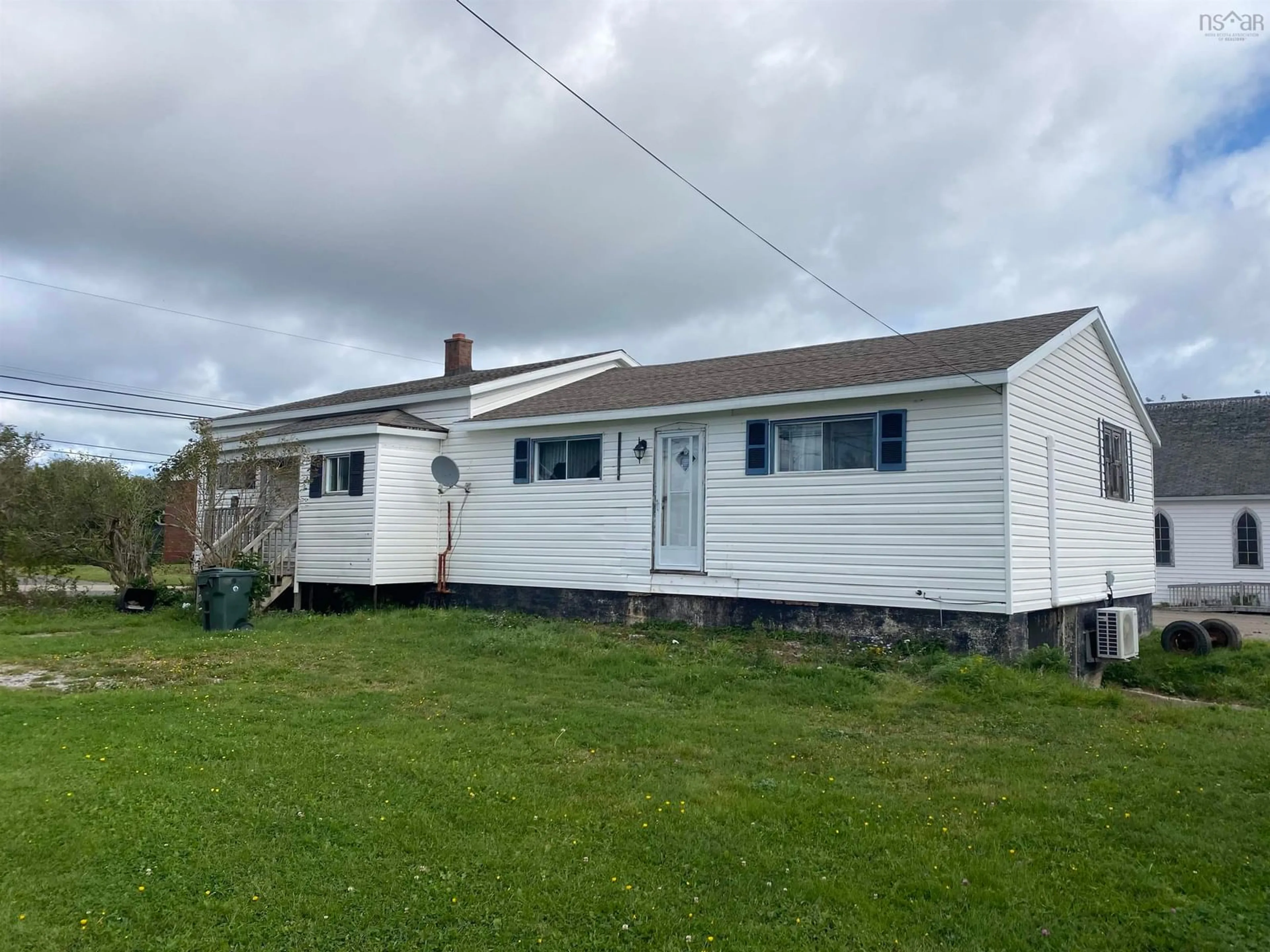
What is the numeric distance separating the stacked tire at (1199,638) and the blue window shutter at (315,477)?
1390 cm

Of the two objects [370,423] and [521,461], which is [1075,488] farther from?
[370,423]

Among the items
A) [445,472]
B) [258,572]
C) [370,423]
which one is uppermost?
[370,423]

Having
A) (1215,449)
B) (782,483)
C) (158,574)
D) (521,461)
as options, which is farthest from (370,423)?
(1215,449)

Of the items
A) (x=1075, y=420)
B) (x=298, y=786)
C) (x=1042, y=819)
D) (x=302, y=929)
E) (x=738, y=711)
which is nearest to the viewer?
(x=302, y=929)

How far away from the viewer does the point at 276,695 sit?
28.6 ft

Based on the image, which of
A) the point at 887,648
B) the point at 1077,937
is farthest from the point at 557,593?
the point at 1077,937

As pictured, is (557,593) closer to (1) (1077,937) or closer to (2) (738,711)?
(2) (738,711)

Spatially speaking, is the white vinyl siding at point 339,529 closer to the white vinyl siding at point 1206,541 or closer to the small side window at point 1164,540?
the white vinyl siding at point 1206,541

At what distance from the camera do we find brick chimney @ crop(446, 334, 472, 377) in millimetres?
21859

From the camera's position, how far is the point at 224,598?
13609 mm

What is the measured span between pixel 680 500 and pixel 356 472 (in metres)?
5.84

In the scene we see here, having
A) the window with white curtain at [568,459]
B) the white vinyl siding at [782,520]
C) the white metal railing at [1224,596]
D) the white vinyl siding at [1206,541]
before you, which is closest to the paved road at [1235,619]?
the white metal railing at [1224,596]

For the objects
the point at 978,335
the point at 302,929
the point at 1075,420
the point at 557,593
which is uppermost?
the point at 978,335

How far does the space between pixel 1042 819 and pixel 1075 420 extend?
9062 mm
